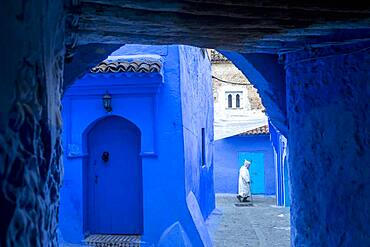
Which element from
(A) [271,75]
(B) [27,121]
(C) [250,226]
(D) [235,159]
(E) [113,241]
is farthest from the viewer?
(D) [235,159]

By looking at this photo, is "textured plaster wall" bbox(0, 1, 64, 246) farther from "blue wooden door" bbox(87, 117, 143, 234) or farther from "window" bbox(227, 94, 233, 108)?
"window" bbox(227, 94, 233, 108)

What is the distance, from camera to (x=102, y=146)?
698 cm

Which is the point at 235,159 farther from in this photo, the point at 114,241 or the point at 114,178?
the point at 114,241

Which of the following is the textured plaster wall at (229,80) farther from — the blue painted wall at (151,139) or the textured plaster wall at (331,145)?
the textured plaster wall at (331,145)

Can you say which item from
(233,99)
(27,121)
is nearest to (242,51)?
(27,121)

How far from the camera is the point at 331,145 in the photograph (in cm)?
311

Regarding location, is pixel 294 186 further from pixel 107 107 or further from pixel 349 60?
pixel 107 107

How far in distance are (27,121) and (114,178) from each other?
5504 millimetres

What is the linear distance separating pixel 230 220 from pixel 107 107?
5.67 meters

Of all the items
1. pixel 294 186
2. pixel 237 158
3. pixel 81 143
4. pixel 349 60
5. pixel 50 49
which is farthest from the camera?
pixel 237 158

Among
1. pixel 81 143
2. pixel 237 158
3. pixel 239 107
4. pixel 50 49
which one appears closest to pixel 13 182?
pixel 50 49

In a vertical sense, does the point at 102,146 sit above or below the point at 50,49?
below

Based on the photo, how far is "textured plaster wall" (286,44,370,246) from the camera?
2.94 metres

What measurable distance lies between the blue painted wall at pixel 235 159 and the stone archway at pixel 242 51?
1571cm
